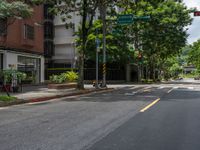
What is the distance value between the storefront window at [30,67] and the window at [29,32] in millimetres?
2058

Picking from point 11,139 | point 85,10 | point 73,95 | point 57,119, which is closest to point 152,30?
point 85,10

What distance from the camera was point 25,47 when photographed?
38.8 metres

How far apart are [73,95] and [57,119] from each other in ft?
45.3

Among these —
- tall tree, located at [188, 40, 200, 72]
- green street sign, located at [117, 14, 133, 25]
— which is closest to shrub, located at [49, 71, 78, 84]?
green street sign, located at [117, 14, 133, 25]

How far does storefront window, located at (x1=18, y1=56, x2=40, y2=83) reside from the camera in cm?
3847

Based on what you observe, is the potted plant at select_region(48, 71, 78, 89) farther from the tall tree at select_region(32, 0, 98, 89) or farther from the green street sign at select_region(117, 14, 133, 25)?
the green street sign at select_region(117, 14, 133, 25)

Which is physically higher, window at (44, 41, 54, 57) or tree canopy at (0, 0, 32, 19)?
window at (44, 41, 54, 57)

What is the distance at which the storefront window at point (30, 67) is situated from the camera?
38.5 meters

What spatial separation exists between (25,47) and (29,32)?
160 centimetres

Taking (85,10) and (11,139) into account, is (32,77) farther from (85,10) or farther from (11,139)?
(11,139)

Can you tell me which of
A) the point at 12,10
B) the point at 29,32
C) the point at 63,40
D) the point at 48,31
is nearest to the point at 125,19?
the point at 29,32

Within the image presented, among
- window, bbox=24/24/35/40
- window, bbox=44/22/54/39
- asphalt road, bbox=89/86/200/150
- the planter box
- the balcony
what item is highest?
window, bbox=44/22/54/39

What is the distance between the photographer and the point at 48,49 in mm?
69375

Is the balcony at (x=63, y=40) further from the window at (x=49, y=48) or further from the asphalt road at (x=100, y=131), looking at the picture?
the asphalt road at (x=100, y=131)
